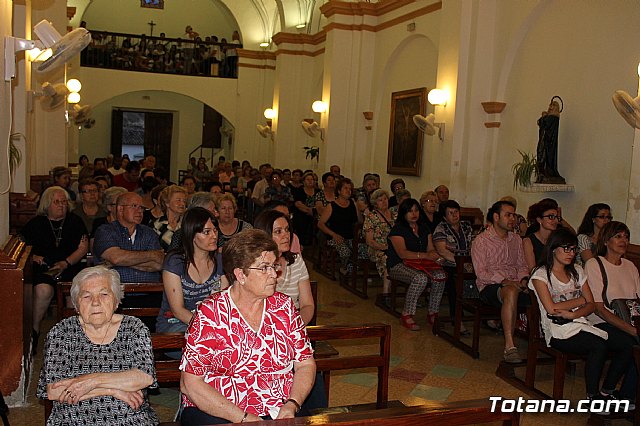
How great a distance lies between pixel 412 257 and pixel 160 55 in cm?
1453

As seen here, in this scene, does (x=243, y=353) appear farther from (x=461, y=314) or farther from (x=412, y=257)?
(x=412, y=257)

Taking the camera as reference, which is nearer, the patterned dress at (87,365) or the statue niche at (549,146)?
the patterned dress at (87,365)

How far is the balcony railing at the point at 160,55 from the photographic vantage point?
61.6 feet

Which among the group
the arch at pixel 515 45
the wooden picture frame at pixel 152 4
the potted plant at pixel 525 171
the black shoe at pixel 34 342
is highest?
the wooden picture frame at pixel 152 4

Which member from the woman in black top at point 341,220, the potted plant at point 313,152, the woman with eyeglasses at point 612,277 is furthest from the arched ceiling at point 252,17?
the woman with eyeglasses at point 612,277

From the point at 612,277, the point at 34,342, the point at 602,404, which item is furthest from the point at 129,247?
the point at 612,277

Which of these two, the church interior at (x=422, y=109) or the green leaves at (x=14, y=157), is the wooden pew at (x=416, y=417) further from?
the green leaves at (x=14, y=157)

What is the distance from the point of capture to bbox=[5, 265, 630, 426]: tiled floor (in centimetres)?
458

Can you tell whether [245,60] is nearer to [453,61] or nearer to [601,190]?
[453,61]

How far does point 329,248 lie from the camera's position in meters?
9.53

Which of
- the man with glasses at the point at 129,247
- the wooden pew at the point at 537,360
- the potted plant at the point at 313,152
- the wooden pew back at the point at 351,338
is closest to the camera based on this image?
the wooden pew back at the point at 351,338

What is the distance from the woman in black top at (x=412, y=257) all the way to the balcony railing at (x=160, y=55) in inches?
546

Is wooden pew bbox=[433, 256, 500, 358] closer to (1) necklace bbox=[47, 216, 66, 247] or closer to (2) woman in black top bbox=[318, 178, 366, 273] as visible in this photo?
(2) woman in black top bbox=[318, 178, 366, 273]

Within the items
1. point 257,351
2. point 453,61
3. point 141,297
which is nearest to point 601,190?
point 453,61
